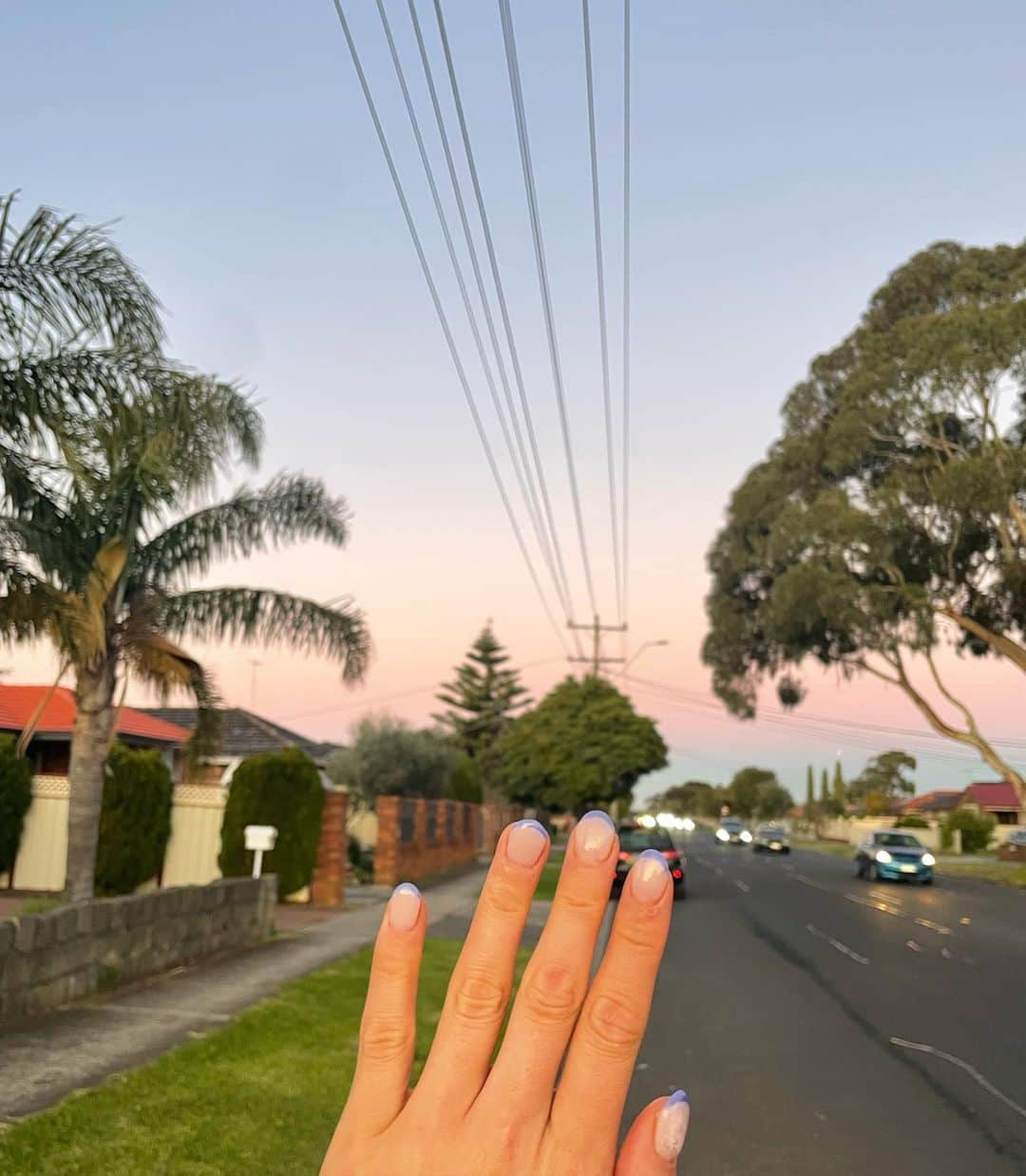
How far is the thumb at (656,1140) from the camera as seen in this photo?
156cm

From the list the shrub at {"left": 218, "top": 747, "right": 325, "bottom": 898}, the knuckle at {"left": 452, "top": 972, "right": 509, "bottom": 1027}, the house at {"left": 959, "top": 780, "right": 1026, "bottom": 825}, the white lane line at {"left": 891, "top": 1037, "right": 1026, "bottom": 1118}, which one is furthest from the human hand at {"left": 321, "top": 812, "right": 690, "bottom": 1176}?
the house at {"left": 959, "top": 780, "right": 1026, "bottom": 825}

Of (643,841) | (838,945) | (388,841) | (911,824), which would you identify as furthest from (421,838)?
(911,824)

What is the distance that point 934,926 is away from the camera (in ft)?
60.7

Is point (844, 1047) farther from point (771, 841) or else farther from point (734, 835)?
point (734, 835)

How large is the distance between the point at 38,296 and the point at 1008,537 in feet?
96.3

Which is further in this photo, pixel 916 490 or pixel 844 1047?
pixel 916 490

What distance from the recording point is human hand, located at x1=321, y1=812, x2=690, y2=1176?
1521 mm

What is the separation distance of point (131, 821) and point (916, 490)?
2472cm

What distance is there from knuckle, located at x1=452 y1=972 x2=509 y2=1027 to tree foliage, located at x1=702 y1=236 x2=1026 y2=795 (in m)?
31.8

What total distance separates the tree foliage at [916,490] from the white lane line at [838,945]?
17.2m

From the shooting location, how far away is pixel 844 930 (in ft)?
57.5

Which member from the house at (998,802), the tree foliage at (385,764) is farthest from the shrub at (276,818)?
the house at (998,802)

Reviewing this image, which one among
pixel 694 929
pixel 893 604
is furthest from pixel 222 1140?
pixel 893 604

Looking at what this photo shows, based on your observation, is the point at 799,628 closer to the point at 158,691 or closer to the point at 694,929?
the point at 694,929
